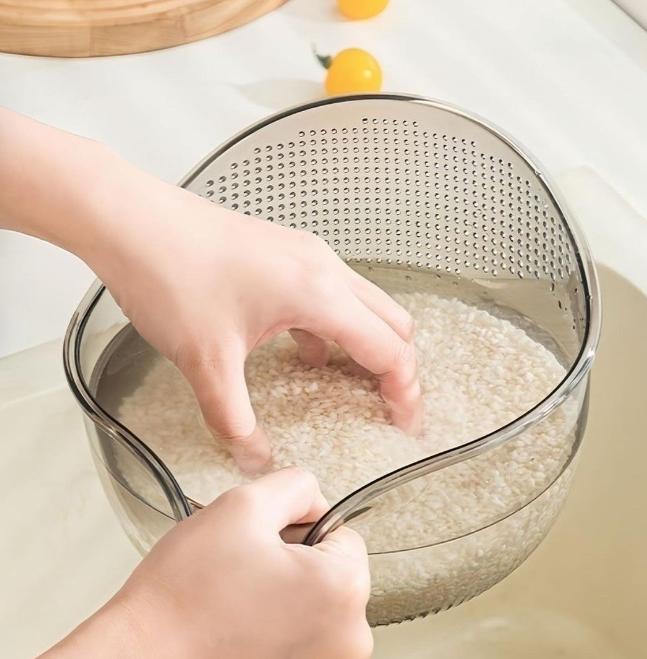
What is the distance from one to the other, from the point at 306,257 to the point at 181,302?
72 millimetres

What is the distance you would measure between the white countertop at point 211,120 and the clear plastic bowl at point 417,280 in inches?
4.1

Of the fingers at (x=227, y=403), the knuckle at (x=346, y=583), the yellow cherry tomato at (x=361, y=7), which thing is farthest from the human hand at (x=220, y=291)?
the yellow cherry tomato at (x=361, y=7)

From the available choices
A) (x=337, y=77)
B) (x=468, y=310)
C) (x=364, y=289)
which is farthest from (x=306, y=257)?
(x=337, y=77)

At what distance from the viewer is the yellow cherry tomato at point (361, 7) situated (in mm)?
818

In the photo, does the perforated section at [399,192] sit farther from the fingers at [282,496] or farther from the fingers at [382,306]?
the fingers at [282,496]

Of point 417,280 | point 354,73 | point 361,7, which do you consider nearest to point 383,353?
point 417,280

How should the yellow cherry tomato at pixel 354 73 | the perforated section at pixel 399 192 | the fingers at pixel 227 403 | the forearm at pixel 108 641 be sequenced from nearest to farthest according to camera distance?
the forearm at pixel 108 641
the fingers at pixel 227 403
the perforated section at pixel 399 192
the yellow cherry tomato at pixel 354 73

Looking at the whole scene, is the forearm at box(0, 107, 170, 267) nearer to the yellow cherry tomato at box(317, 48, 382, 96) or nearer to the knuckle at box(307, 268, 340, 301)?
the knuckle at box(307, 268, 340, 301)

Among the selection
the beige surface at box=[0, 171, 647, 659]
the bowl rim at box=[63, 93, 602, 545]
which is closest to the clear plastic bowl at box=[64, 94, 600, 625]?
the bowl rim at box=[63, 93, 602, 545]

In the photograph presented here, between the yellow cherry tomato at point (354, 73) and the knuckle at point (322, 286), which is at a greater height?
the knuckle at point (322, 286)

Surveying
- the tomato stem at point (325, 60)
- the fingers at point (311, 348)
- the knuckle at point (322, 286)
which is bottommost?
the fingers at point (311, 348)

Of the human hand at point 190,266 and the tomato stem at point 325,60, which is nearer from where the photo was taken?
the human hand at point 190,266

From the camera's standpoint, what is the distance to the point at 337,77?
2.43 feet

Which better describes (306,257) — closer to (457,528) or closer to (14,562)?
(457,528)
